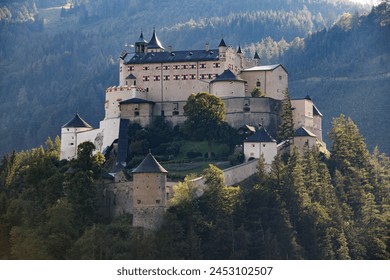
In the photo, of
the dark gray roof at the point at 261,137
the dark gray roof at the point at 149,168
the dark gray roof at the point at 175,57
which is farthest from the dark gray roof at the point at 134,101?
the dark gray roof at the point at 149,168

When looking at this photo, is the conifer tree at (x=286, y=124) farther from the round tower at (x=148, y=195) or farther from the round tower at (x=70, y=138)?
the round tower at (x=148, y=195)

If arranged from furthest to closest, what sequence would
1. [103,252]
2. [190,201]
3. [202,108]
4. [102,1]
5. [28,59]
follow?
[102,1]
[28,59]
[202,108]
[190,201]
[103,252]

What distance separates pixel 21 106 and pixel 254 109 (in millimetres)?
76449

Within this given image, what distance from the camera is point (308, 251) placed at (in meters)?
63.8

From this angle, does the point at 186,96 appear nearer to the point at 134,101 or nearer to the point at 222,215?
the point at 134,101

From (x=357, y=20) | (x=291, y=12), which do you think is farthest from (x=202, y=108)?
(x=291, y=12)

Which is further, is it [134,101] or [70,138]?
[70,138]

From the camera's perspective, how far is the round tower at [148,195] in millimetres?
58688

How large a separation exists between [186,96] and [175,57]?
310cm

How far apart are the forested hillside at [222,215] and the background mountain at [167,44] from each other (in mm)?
37161

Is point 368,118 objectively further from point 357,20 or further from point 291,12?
point 291,12

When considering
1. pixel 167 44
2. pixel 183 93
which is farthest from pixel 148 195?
pixel 167 44

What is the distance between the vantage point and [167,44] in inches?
6068

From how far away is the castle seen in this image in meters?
72.5
